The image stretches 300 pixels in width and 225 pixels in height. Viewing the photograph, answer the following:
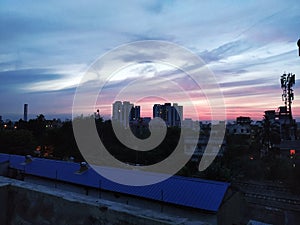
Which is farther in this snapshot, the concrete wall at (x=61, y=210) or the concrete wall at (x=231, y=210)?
the concrete wall at (x=231, y=210)

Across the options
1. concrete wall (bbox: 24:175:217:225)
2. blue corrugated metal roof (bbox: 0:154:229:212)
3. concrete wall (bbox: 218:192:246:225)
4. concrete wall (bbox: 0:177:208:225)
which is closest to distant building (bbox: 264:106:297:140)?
concrete wall (bbox: 218:192:246:225)

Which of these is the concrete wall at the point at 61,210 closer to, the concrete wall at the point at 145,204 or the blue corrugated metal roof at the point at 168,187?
the concrete wall at the point at 145,204

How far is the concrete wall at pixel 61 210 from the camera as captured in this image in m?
1.42

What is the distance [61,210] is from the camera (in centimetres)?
171

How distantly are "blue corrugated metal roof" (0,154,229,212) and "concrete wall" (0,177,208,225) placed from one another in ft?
19.5

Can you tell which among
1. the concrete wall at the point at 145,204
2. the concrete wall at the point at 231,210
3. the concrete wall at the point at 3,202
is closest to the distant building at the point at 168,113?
the concrete wall at the point at 145,204

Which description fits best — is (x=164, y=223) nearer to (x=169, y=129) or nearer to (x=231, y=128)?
(x=169, y=129)

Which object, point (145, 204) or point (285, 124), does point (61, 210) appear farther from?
point (285, 124)

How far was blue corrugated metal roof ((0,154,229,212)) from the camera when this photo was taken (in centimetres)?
736

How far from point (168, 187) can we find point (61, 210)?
6.99 metres

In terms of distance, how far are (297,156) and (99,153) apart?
49.7 ft

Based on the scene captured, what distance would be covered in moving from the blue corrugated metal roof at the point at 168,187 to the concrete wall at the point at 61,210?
19.5 ft

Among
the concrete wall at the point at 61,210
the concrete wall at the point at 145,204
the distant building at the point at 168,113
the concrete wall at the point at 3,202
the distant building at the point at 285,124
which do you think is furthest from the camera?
the distant building at the point at 168,113

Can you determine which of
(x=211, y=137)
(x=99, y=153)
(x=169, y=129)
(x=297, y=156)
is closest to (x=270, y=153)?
(x=297, y=156)
